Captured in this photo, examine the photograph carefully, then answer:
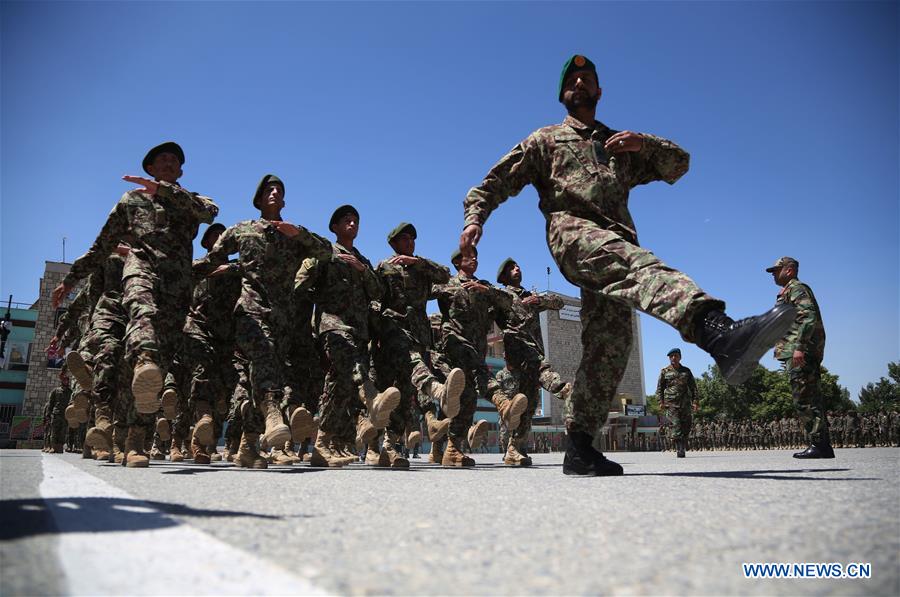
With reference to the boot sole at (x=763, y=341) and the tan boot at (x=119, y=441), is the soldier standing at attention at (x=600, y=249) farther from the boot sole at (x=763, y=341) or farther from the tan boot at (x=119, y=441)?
the tan boot at (x=119, y=441)

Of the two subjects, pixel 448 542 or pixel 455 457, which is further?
pixel 455 457

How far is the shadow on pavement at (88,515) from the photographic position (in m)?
1.50

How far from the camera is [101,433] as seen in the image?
17.9 ft

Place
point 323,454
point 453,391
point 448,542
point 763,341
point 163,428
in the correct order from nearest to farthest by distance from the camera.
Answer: point 448,542 → point 763,341 → point 453,391 → point 323,454 → point 163,428

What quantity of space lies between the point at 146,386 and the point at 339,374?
1821 millimetres

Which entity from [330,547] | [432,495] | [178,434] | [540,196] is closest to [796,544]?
[330,547]

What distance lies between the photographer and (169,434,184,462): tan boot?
7.31 metres

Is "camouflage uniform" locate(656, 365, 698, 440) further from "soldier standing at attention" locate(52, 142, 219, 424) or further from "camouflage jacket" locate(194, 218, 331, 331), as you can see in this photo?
"soldier standing at attention" locate(52, 142, 219, 424)

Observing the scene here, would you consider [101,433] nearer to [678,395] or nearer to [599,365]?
[599,365]

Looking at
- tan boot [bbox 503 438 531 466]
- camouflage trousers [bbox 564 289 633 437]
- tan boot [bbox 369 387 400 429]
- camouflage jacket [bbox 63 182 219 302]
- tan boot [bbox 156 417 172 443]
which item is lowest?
tan boot [bbox 156 417 172 443]

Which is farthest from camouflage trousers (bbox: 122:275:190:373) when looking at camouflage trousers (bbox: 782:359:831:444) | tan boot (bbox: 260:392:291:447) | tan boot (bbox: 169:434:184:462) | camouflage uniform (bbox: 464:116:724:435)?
camouflage trousers (bbox: 782:359:831:444)

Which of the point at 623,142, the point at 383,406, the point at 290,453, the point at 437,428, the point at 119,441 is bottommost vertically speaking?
the point at 290,453

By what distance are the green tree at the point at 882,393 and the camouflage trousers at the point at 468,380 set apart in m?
70.7

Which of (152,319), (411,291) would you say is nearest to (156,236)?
(152,319)
